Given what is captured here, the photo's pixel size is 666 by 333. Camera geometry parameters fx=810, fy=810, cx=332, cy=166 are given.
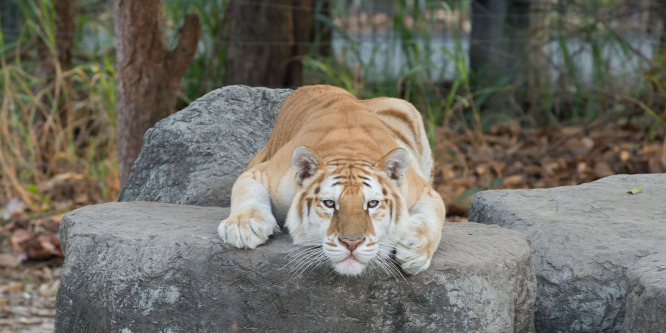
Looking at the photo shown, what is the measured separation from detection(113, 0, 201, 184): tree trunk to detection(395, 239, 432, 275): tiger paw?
3.18 m

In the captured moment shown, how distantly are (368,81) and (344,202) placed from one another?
468 centimetres

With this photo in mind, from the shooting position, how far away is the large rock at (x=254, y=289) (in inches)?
124

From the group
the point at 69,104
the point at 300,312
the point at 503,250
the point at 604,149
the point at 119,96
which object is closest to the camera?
the point at 300,312

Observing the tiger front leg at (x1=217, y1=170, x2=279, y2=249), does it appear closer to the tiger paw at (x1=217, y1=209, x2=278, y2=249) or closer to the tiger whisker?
the tiger paw at (x1=217, y1=209, x2=278, y2=249)

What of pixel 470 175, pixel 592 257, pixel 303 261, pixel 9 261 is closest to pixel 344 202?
pixel 303 261

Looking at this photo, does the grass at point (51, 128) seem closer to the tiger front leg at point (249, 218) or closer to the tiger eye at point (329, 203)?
the tiger front leg at point (249, 218)

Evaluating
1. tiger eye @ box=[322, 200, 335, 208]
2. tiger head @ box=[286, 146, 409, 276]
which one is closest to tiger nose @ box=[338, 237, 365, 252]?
tiger head @ box=[286, 146, 409, 276]

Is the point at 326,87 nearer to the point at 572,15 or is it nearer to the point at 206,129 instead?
the point at 206,129

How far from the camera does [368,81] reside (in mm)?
7605

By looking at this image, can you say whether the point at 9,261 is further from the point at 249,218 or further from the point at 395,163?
the point at 395,163

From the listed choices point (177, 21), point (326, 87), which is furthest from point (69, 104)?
point (326, 87)

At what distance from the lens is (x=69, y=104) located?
694 cm

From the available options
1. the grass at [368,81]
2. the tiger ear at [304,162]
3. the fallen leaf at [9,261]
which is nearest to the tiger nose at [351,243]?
the tiger ear at [304,162]

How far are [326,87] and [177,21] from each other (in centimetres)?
303
